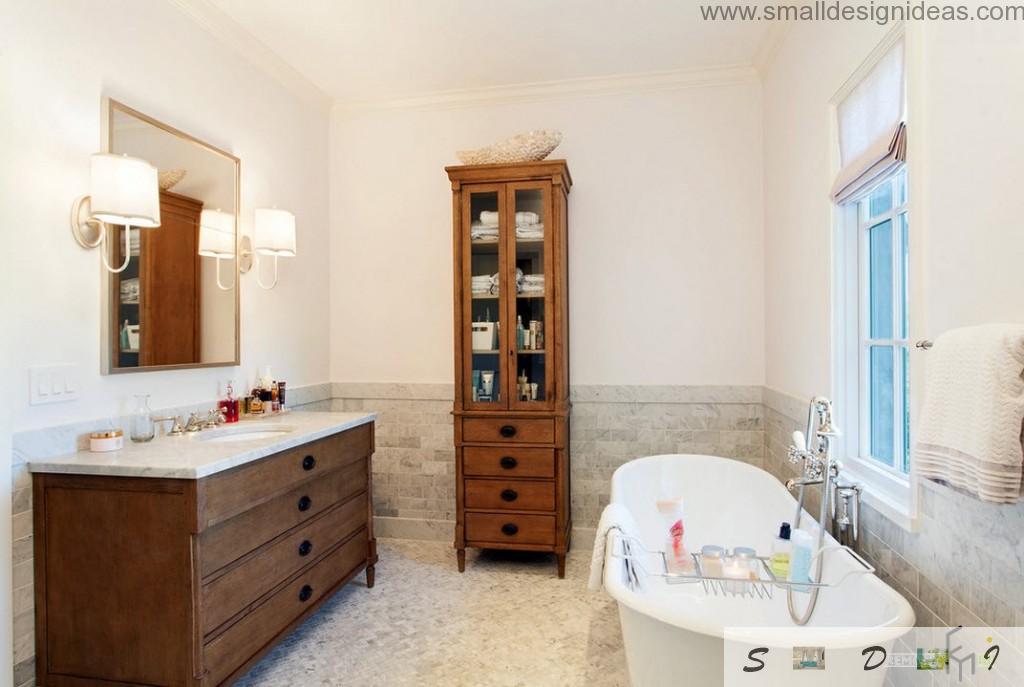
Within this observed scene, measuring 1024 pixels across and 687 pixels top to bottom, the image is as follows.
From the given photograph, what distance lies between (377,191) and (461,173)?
2.63 ft

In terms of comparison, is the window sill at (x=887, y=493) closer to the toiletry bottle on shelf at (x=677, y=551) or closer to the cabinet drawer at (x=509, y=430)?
the toiletry bottle on shelf at (x=677, y=551)

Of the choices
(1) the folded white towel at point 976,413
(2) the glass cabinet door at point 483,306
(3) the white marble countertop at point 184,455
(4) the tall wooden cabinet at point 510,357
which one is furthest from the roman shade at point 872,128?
(3) the white marble countertop at point 184,455

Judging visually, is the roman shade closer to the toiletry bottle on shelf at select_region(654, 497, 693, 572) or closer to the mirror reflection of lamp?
the toiletry bottle on shelf at select_region(654, 497, 693, 572)

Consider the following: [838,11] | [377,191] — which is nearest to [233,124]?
[377,191]

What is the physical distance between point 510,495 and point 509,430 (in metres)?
0.35

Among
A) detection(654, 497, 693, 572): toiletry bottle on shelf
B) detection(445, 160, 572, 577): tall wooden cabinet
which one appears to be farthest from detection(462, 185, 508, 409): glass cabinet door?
detection(654, 497, 693, 572): toiletry bottle on shelf

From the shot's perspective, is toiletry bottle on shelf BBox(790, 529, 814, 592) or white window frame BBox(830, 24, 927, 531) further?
toiletry bottle on shelf BBox(790, 529, 814, 592)

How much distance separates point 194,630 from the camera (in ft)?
5.37

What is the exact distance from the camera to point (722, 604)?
2.06 m

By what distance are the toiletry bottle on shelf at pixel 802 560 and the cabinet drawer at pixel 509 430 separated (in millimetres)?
1318

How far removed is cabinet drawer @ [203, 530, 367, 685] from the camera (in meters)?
1.74

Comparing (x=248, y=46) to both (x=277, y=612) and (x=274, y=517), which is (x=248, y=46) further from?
(x=277, y=612)

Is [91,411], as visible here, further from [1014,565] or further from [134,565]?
[1014,565]

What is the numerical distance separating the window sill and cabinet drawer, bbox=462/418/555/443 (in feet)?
4.53
